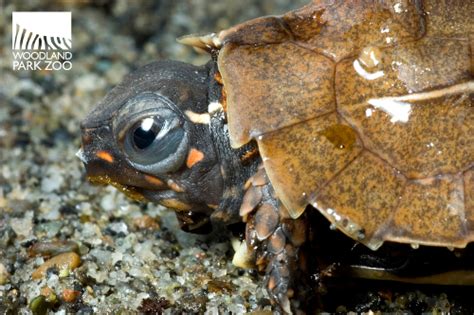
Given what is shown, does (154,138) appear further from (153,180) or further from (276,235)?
(276,235)

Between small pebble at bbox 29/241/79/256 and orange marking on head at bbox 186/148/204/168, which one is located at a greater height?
orange marking on head at bbox 186/148/204/168

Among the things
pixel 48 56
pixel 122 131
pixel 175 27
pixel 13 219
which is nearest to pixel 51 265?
pixel 13 219

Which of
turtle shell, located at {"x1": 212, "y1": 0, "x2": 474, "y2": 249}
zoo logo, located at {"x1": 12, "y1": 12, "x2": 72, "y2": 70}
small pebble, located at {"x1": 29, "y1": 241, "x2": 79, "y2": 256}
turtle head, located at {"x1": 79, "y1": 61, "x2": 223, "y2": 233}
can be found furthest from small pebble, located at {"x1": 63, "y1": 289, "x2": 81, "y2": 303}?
zoo logo, located at {"x1": 12, "y1": 12, "x2": 72, "y2": 70}

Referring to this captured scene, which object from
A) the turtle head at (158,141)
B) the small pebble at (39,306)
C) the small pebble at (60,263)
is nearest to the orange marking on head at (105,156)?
the turtle head at (158,141)

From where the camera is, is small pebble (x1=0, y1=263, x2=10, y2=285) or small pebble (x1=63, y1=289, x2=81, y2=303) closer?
small pebble (x1=63, y1=289, x2=81, y2=303)

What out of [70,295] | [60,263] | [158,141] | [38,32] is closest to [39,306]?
[70,295]

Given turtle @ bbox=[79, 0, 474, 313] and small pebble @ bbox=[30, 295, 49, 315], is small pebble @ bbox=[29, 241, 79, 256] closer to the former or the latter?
small pebble @ bbox=[30, 295, 49, 315]

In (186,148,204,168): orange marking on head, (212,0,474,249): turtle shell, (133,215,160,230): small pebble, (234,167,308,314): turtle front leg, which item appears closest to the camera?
(212,0,474,249): turtle shell

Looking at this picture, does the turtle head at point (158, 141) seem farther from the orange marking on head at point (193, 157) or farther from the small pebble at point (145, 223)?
the small pebble at point (145, 223)
